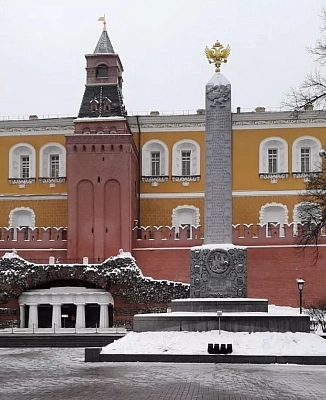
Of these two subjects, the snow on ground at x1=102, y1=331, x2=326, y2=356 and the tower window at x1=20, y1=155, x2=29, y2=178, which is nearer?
the snow on ground at x1=102, y1=331, x2=326, y2=356

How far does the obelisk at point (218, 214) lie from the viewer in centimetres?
2389

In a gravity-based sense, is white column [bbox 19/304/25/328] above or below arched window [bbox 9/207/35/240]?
below

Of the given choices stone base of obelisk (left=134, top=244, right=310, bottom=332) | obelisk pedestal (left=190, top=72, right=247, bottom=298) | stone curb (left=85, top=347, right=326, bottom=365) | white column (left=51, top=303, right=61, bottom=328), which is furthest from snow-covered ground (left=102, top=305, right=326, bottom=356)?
white column (left=51, top=303, right=61, bottom=328)

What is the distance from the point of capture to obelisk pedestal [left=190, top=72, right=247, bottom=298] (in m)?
23.9

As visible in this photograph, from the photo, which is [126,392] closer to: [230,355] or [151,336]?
[230,355]

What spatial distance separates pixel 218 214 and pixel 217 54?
5.13m

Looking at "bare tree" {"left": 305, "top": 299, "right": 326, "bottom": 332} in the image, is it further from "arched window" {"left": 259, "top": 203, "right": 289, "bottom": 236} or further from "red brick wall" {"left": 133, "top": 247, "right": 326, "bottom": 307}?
"arched window" {"left": 259, "top": 203, "right": 289, "bottom": 236}

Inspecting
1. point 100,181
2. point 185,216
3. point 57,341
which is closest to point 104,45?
point 100,181

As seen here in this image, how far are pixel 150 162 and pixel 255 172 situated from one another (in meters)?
6.36

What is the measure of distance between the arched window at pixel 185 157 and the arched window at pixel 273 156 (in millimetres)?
3861

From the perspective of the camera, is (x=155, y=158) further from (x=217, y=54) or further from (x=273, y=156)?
(x=217, y=54)

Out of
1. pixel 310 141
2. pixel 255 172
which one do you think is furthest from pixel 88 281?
pixel 310 141

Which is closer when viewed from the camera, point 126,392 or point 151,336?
point 126,392

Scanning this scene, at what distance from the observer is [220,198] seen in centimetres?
2425
